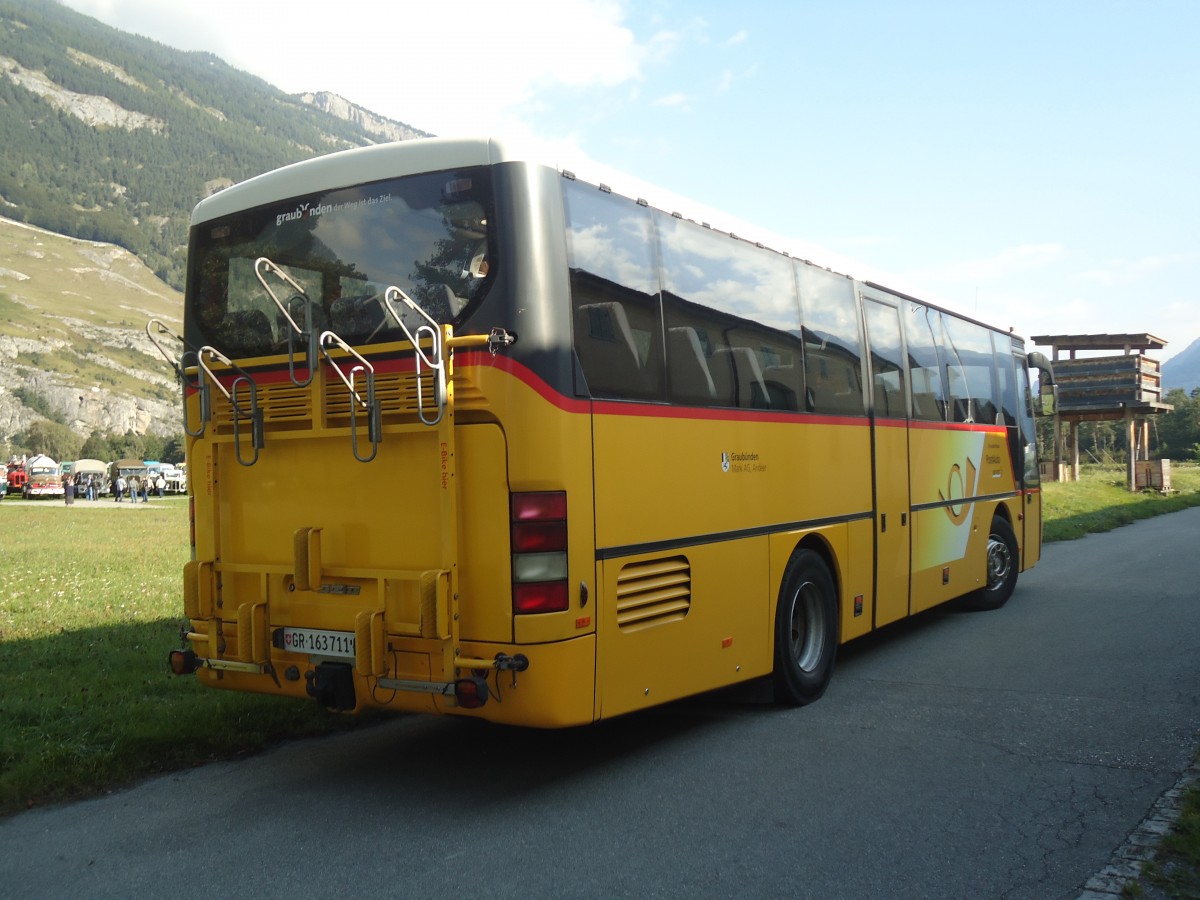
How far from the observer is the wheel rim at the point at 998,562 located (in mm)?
11406

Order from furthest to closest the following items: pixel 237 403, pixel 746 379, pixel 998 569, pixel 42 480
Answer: pixel 42 480
pixel 998 569
pixel 746 379
pixel 237 403

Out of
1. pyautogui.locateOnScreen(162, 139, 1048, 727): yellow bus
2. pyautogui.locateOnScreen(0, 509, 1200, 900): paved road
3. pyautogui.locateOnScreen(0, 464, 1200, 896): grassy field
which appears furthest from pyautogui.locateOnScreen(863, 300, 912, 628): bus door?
pyautogui.locateOnScreen(0, 464, 1200, 896): grassy field

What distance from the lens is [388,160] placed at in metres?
5.74

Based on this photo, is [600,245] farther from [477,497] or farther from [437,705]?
[437,705]

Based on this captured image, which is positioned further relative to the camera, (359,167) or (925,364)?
(925,364)

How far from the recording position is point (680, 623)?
6.07 m

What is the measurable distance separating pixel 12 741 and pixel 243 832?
2121mm

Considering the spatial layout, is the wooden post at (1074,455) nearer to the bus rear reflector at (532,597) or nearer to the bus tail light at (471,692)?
the bus rear reflector at (532,597)

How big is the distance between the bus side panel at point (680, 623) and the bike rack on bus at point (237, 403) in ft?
6.78

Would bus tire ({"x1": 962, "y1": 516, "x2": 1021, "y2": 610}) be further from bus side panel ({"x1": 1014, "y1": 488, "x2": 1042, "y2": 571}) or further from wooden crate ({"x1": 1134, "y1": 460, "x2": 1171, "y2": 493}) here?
wooden crate ({"x1": 1134, "y1": 460, "x2": 1171, "y2": 493})

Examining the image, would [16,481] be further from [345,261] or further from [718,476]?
[718,476]

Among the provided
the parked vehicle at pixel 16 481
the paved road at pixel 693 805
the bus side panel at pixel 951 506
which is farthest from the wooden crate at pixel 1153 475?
the parked vehicle at pixel 16 481

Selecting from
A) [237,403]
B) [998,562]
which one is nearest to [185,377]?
[237,403]

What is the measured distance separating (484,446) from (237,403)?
1701 mm
